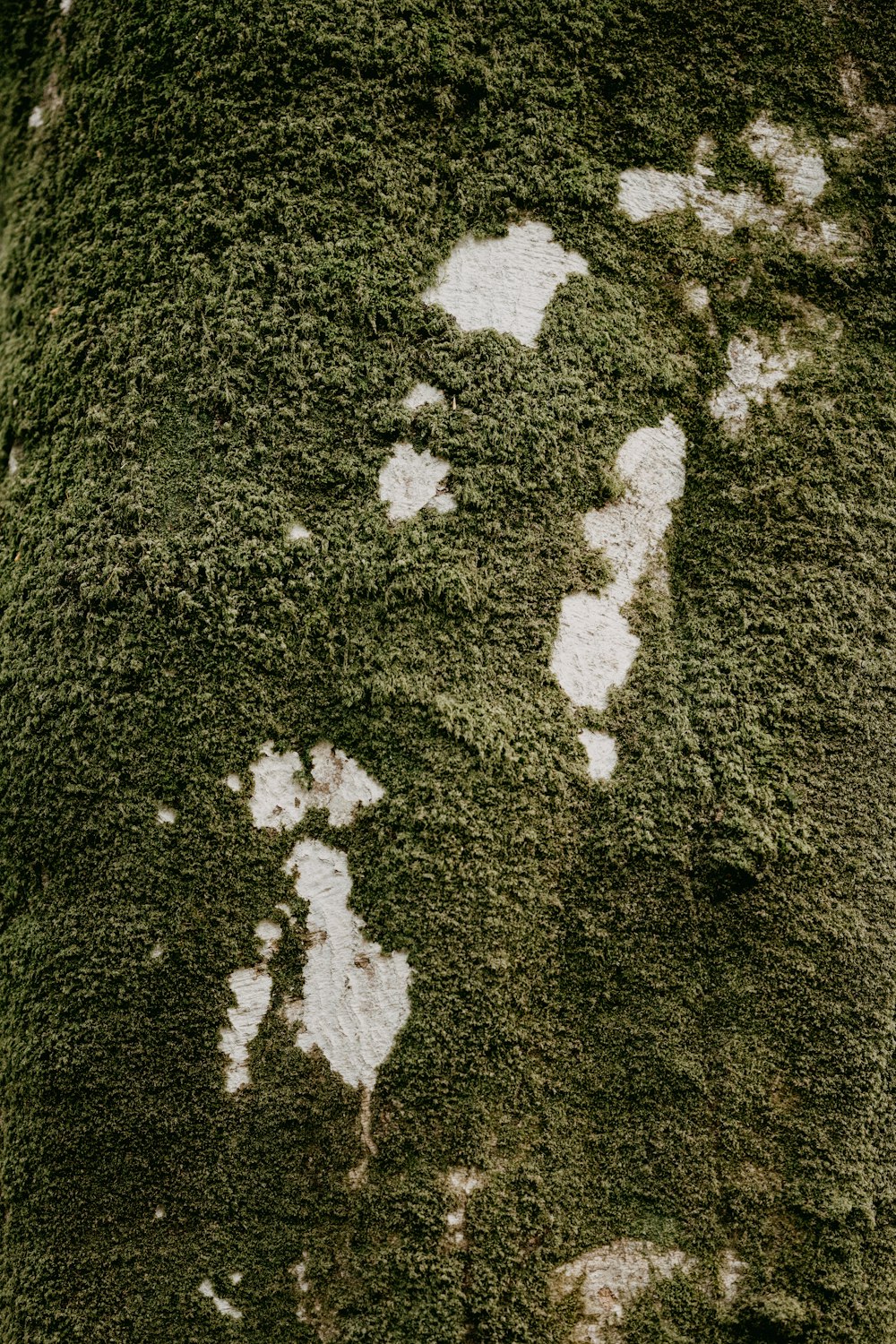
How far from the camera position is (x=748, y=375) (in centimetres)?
218

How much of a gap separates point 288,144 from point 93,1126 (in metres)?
2.59

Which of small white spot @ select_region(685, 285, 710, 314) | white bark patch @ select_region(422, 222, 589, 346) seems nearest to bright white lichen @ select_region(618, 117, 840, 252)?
small white spot @ select_region(685, 285, 710, 314)

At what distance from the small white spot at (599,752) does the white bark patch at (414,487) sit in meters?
0.70

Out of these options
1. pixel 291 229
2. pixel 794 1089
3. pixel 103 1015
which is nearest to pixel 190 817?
pixel 103 1015

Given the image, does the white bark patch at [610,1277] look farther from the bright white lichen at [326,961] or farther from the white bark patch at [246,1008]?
the white bark patch at [246,1008]

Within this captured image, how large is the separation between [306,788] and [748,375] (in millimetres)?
1665

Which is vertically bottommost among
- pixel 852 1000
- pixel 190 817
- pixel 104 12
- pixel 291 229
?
pixel 852 1000

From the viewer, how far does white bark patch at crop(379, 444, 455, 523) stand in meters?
2.04

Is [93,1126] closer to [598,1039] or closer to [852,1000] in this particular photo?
[598,1039]

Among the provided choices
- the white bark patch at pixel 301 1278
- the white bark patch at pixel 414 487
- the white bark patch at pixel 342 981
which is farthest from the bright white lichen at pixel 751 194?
the white bark patch at pixel 301 1278

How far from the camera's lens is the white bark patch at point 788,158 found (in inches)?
85.7

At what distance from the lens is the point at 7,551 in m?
2.22

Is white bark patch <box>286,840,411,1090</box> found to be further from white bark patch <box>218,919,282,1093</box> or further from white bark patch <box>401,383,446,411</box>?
white bark patch <box>401,383,446,411</box>

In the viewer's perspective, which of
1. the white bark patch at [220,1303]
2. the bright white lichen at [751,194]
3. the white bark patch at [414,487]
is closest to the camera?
the white bark patch at [220,1303]
